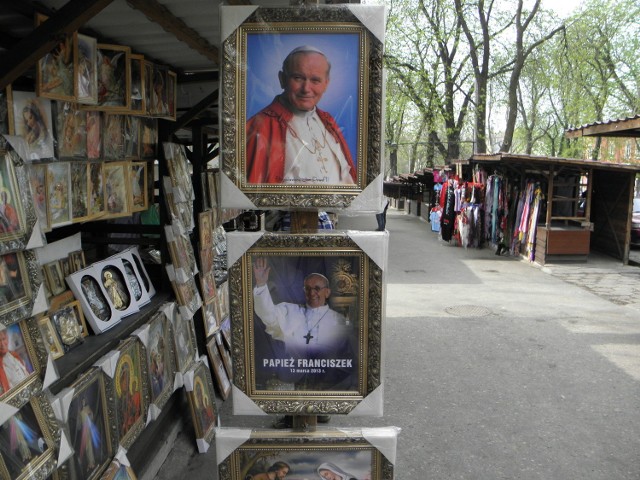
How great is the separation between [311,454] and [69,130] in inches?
86.2

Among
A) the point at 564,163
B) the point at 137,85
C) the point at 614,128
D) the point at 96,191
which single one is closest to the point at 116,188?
the point at 96,191

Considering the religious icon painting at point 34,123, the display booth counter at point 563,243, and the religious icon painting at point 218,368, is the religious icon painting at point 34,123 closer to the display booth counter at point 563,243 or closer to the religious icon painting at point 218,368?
the religious icon painting at point 218,368

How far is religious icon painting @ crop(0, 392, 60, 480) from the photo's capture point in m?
2.07

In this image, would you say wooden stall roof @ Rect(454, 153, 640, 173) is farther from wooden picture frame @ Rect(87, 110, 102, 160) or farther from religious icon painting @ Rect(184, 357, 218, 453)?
wooden picture frame @ Rect(87, 110, 102, 160)

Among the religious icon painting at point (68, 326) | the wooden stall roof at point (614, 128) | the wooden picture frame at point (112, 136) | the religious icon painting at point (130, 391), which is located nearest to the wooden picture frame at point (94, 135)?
the wooden picture frame at point (112, 136)

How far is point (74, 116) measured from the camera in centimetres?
305

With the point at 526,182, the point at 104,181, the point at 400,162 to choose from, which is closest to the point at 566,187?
the point at 526,182

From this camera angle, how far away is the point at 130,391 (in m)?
3.50

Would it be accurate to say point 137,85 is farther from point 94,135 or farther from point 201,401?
point 201,401

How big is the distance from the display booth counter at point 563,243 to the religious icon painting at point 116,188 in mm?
11567

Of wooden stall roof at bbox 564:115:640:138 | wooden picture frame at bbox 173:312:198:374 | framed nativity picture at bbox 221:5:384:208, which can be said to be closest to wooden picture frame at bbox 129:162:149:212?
wooden picture frame at bbox 173:312:198:374

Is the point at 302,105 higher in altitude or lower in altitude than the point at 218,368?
higher

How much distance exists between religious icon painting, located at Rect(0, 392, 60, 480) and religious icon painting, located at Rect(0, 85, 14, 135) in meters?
1.16

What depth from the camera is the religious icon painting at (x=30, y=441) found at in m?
2.07
